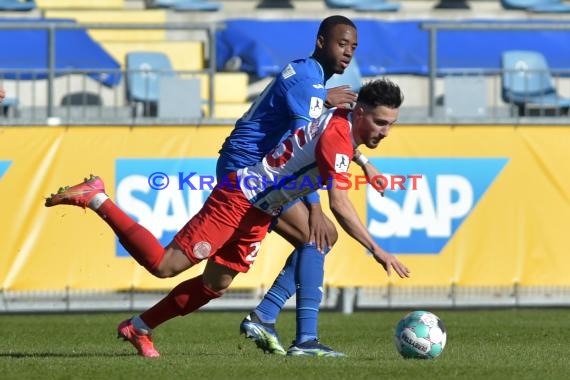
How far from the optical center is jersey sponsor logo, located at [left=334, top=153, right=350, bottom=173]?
8.05 meters

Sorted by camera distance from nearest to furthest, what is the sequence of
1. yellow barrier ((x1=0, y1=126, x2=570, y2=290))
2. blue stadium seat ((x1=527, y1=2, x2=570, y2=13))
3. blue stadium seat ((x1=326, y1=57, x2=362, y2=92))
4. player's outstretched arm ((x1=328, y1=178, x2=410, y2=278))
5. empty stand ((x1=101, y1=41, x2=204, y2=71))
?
player's outstretched arm ((x1=328, y1=178, x2=410, y2=278)) → yellow barrier ((x1=0, y1=126, x2=570, y2=290)) → blue stadium seat ((x1=326, y1=57, x2=362, y2=92)) → empty stand ((x1=101, y1=41, x2=204, y2=71)) → blue stadium seat ((x1=527, y1=2, x2=570, y2=13))

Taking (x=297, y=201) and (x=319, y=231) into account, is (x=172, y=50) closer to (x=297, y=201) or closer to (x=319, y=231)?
(x=297, y=201)

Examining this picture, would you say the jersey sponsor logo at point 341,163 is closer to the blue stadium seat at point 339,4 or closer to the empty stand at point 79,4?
the empty stand at point 79,4

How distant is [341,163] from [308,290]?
3.95ft

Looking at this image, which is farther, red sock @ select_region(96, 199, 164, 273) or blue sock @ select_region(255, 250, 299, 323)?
blue sock @ select_region(255, 250, 299, 323)

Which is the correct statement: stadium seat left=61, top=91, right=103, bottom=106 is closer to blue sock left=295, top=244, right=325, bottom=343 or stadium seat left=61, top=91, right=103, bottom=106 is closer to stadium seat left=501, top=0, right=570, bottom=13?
blue sock left=295, top=244, right=325, bottom=343

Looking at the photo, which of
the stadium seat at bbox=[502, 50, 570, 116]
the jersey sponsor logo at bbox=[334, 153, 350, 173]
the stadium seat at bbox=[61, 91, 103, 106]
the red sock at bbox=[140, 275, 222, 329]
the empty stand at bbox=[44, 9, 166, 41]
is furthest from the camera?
the empty stand at bbox=[44, 9, 166, 41]

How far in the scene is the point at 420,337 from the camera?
28.1 feet

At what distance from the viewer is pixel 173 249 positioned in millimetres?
8547

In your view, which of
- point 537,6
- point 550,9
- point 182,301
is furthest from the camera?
point 537,6

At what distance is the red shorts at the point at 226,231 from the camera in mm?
8461

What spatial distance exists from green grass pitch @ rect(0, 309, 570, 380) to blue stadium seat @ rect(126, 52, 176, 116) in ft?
7.79

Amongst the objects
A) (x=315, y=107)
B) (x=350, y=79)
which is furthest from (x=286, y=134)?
(x=350, y=79)

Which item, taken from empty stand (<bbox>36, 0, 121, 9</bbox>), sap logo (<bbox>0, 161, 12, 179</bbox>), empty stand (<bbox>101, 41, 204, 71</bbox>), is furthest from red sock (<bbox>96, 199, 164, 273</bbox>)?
empty stand (<bbox>36, 0, 121, 9</bbox>)
